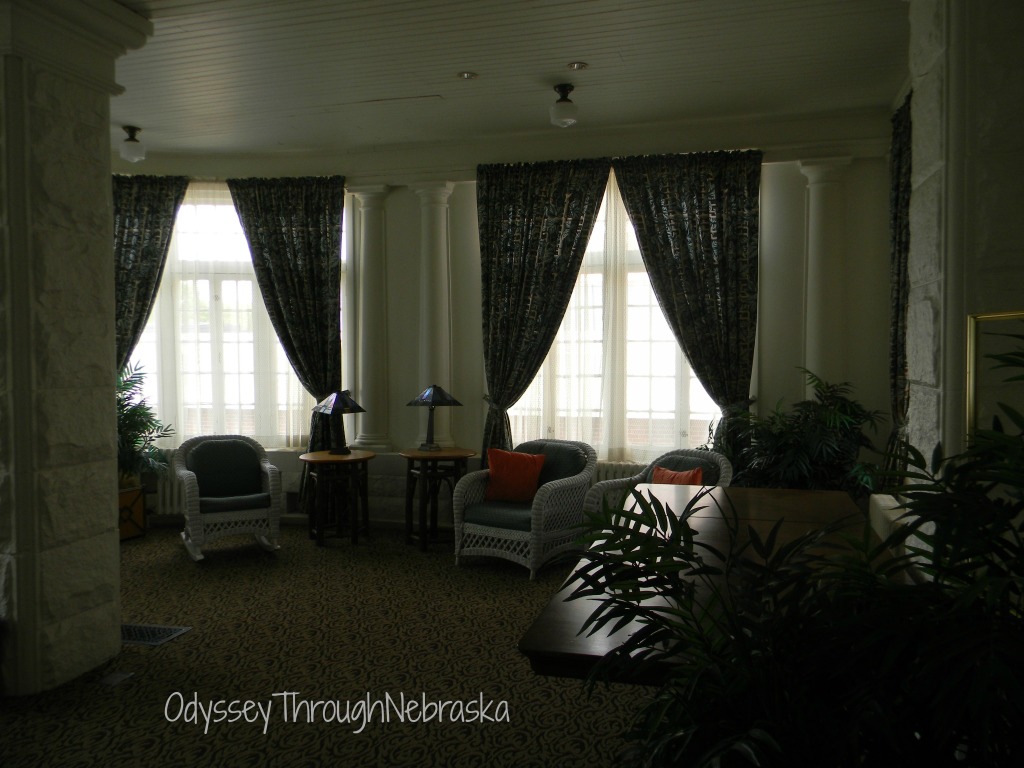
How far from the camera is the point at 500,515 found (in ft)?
Result: 17.2

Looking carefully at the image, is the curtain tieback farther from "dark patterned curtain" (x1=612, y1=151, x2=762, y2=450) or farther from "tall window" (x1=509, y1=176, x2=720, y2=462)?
"dark patterned curtain" (x1=612, y1=151, x2=762, y2=450)

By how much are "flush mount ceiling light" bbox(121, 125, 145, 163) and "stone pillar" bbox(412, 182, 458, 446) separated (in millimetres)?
2086

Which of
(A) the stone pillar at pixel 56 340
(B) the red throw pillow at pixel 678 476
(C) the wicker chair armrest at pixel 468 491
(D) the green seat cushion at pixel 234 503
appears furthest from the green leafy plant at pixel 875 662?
(D) the green seat cushion at pixel 234 503

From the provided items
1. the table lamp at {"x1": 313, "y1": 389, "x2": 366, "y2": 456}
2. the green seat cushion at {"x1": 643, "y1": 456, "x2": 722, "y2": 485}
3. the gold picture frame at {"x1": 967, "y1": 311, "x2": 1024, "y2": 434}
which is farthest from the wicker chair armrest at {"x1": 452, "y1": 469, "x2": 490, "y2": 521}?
the gold picture frame at {"x1": 967, "y1": 311, "x2": 1024, "y2": 434}

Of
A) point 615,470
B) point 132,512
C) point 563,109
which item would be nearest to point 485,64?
point 563,109

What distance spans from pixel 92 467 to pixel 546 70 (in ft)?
10.7

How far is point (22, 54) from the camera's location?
10.6 ft

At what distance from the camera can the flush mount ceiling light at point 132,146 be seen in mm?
5809

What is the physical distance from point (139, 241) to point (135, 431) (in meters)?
1.63

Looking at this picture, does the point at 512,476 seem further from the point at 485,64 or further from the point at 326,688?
the point at 485,64

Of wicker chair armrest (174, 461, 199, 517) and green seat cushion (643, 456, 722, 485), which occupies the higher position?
green seat cushion (643, 456, 722, 485)

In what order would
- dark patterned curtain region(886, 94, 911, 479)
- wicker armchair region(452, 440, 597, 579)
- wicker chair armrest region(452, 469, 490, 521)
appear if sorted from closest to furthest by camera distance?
dark patterned curtain region(886, 94, 911, 479) → wicker armchair region(452, 440, 597, 579) → wicker chair armrest region(452, 469, 490, 521)

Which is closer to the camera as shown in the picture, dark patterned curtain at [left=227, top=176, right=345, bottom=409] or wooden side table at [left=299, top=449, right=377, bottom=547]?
wooden side table at [left=299, top=449, right=377, bottom=547]

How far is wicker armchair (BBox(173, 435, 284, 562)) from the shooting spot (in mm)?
5516
